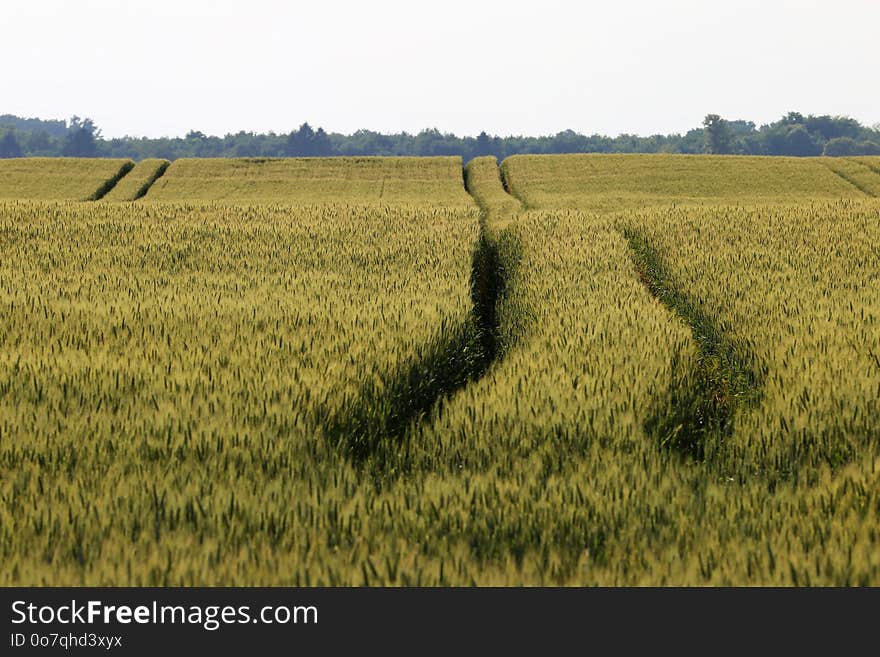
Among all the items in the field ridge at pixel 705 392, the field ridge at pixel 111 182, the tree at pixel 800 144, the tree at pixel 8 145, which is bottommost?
the field ridge at pixel 705 392

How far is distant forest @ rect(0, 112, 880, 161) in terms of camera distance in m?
155

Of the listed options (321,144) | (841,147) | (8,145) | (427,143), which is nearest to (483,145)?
(427,143)

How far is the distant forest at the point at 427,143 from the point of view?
15475 cm

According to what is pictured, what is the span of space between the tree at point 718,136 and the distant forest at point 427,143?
6.23ft

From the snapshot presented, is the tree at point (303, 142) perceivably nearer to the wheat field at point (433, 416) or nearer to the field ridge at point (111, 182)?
the field ridge at point (111, 182)

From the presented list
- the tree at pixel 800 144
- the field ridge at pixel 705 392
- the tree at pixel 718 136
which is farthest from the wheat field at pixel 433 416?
the tree at pixel 800 144

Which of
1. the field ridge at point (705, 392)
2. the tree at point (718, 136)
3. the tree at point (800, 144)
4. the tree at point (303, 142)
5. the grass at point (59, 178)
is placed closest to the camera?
the field ridge at point (705, 392)

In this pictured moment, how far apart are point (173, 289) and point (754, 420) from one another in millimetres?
6966

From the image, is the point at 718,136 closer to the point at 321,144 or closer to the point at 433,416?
the point at 321,144

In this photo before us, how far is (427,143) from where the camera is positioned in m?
171

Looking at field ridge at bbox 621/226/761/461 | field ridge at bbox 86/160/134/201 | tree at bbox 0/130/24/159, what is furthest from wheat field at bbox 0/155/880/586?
tree at bbox 0/130/24/159

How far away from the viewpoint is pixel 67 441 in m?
4.49

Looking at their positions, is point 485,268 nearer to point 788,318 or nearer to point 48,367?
point 788,318

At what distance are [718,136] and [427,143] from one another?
61378 mm
